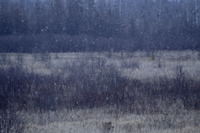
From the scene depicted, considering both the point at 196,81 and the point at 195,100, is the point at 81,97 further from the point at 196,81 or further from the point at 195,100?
the point at 196,81

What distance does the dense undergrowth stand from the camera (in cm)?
844

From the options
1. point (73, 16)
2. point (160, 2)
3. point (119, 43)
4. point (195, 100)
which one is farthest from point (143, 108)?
point (160, 2)

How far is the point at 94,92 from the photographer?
9.50 meters

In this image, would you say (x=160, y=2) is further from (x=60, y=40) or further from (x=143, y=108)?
(x=143, y=108)

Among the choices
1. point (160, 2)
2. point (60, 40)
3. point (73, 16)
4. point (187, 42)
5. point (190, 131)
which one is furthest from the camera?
point (160, 2)

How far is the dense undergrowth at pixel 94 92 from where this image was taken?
27.7 ft

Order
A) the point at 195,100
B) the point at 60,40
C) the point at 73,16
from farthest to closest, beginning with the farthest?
the point at 73,16
the point at 60,40
the point at 195,100

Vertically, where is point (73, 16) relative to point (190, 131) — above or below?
above

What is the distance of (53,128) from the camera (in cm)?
601

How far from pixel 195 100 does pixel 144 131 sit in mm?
3890

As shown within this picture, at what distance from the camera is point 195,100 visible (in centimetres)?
864

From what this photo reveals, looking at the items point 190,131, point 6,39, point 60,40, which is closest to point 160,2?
point 60,40

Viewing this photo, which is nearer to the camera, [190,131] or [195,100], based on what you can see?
[190,131]

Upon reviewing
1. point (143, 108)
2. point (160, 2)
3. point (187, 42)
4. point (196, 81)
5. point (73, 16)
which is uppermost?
point (160, 2)
